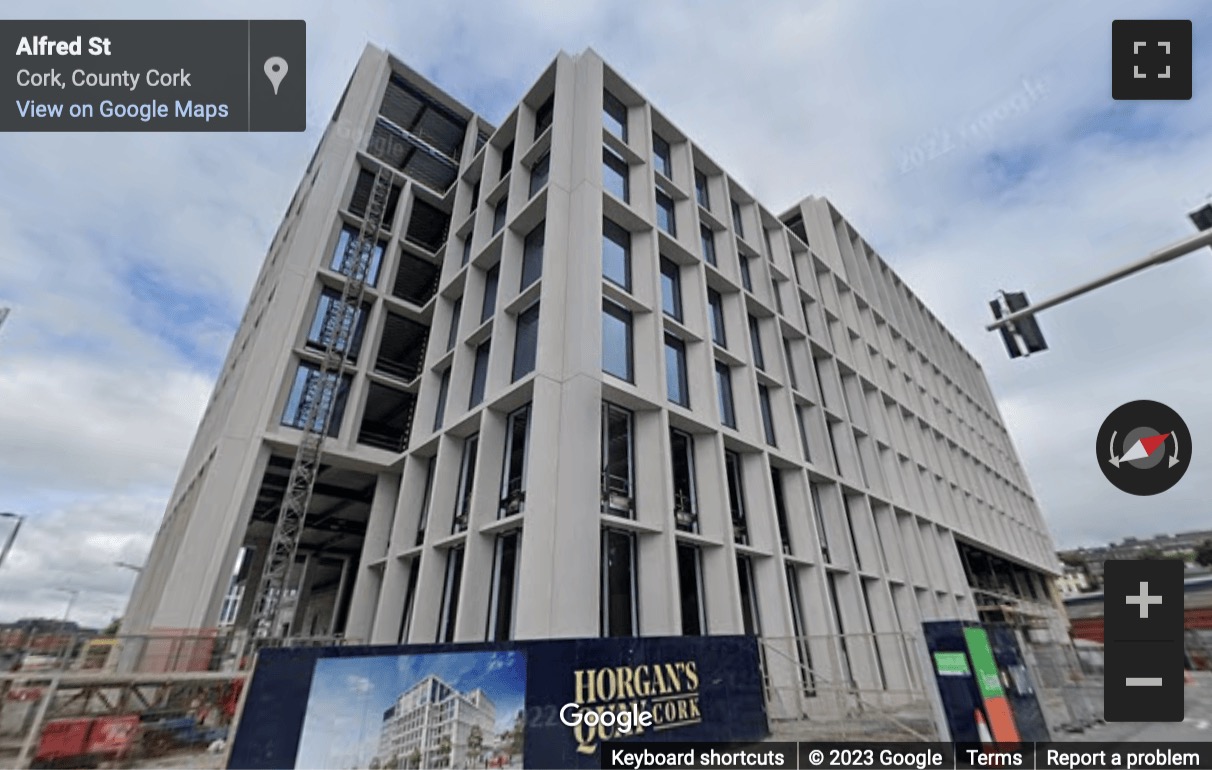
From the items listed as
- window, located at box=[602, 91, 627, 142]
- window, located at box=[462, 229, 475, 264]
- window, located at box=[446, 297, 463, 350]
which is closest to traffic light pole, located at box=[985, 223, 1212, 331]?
window, located at box=[602, 91, 627, 142]

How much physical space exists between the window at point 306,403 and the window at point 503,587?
1003 centimetres

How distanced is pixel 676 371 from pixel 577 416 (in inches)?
219

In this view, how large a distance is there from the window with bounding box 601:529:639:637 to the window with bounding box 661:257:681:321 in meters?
7.84

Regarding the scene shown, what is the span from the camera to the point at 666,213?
63.7 feet

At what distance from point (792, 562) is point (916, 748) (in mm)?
7952

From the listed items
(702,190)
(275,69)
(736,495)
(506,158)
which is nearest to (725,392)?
(736,495)

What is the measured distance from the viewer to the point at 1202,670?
64.6 feet

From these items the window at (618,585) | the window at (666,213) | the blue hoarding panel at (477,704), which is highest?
the window at (666,213)

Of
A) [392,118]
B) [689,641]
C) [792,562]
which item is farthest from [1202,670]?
[392,118]

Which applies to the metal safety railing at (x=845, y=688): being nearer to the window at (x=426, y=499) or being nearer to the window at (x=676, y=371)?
the window at (x=676, y=371)

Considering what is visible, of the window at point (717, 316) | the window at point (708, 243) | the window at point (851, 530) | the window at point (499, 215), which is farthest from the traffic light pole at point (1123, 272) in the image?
the window at point (499, 215)

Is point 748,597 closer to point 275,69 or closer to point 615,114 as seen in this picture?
Answer: point 615,114

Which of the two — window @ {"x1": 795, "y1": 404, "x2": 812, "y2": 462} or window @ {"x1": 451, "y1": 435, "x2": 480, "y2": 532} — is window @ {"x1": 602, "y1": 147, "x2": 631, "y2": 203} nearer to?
window @ {"x1": 451, "y1": 435, "x2": 480, "y2": 532}

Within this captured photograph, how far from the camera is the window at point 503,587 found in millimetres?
12133
